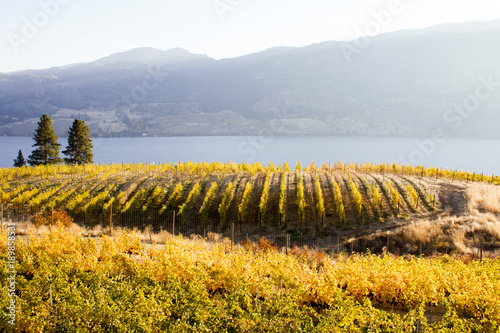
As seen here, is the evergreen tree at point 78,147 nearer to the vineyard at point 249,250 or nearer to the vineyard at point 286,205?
the vineyard at point 249,250

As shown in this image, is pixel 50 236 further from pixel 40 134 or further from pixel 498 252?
pixel 40 134

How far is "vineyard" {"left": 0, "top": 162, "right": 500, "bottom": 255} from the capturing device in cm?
1830

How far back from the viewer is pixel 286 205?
23.9 metres

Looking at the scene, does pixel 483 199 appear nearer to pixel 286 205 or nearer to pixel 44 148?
pixel 286 205

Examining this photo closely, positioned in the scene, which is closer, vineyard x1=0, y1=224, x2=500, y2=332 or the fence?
vineyard x1=0, y1=224, x2=500, y2=332

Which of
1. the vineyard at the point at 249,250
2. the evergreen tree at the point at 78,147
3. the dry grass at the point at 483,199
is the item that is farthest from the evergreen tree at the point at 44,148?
the dry grass at the point at 483,199

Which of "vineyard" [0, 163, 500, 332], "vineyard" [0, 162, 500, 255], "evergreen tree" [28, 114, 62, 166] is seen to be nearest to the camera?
"vineyard" [0, 163, 500, 332]

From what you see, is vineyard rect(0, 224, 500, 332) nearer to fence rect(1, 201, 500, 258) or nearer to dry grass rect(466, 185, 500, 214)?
fence rect(1, 201, 500, 258)

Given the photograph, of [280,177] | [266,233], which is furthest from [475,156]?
[266,233]

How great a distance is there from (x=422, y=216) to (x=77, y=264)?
18.3 metres

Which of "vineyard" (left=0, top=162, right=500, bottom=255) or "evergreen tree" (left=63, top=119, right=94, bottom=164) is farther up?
"evergreen tree" (left=63, top=119, right=94, bottom=164)

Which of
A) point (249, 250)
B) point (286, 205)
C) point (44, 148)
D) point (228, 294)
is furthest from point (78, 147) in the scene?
point (228, 294)

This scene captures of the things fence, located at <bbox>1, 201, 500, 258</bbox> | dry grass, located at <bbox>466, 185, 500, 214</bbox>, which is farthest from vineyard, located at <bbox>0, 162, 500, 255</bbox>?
dry grass, located at <bbox>466, 185, 500, 214</bbox>

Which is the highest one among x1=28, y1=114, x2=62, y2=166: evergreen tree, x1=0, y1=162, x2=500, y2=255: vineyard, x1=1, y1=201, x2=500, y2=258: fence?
x1=28, y1=114, x2=62, y2=166: evergreen tree
